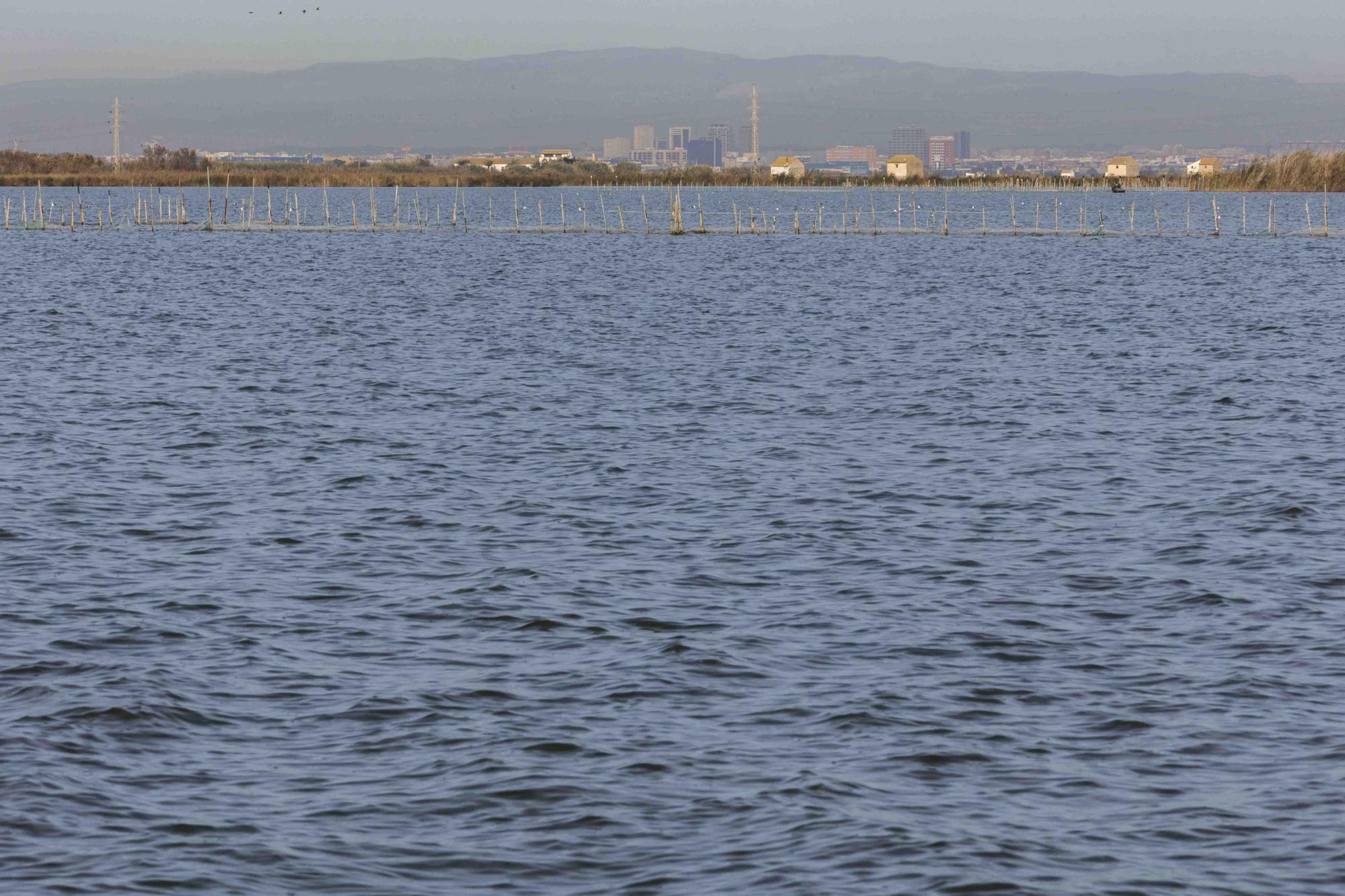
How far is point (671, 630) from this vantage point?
62.1 feet

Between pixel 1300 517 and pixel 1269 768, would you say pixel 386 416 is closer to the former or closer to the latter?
pixel 1300 517

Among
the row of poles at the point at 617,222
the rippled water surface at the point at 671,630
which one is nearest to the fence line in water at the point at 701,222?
the row of poles at the point at 617,222

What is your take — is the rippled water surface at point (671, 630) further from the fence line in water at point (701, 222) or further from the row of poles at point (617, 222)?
the row of poles at point (617, 222)

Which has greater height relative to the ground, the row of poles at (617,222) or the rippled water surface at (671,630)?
the row of poles at (617,222)

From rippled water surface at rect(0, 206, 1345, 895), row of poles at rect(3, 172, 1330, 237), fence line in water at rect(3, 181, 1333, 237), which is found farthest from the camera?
fence line in water at rect(3, 181, 1333, 237)

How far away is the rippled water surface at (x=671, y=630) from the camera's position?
13023mm

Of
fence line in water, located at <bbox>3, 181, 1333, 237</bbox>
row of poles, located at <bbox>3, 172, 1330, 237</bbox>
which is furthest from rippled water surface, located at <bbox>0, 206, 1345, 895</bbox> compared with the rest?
row of poles, located at <bbox>3, 172, 1330, 237</bbox>

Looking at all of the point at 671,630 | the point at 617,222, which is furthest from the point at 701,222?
the point at 671,630

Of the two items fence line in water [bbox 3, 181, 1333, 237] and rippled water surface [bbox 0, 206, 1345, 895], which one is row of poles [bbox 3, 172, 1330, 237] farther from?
rippled water surface [bbox 0, 206, 1345, 895]

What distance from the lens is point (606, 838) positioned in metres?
13.0

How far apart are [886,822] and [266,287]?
70.8m

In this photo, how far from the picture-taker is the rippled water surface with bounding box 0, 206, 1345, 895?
42.7 feet

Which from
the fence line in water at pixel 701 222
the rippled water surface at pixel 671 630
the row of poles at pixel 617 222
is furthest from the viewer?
the fence line in water at pixel 701 222

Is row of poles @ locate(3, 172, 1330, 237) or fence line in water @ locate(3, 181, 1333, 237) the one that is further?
fence line in water @ locate(3, 181, 1333, 237)
